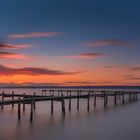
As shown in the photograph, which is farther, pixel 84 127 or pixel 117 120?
pixel 117 120

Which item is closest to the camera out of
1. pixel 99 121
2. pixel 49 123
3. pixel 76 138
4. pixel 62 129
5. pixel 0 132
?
pixel 76 138

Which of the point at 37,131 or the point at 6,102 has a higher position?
the point at 6,102

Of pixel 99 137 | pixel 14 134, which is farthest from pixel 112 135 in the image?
pixel 14 134

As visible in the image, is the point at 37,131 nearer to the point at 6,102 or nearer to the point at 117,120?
the point at 6,102

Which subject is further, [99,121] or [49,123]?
[99,121]

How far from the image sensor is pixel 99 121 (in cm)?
2658

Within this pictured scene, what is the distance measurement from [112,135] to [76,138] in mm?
2580

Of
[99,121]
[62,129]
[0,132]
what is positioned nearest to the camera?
[0,132]

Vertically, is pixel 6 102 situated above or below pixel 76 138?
above

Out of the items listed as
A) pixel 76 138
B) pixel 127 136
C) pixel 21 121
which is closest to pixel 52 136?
pixel 76 138

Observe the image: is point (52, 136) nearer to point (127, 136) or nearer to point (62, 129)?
point (62, 129)

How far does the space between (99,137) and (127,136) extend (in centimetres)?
189

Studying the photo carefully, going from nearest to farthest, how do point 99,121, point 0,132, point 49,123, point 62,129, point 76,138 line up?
1. point 76,138
2. point 0,132
3. point 62,129
4. point 49,123
5. point 99,121

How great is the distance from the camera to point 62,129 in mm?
21922
